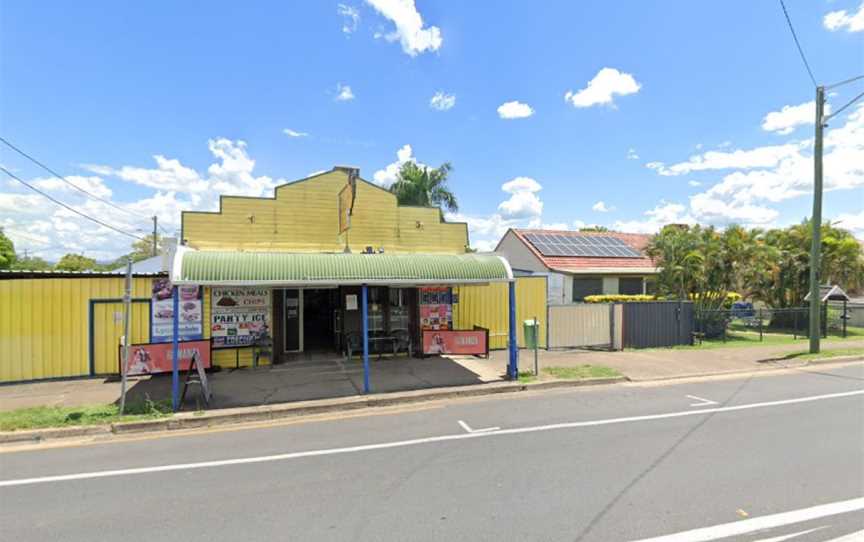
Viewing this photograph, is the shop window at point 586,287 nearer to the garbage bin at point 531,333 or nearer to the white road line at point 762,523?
the garbage bin at point 531,333

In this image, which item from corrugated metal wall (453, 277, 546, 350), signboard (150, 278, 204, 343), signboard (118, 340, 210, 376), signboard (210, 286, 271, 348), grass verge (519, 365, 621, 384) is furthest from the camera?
corrugated metal wall (453, 277, 546, 350)

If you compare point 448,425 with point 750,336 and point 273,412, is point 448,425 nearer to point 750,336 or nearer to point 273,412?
point 273,412

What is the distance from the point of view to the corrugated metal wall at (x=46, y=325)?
30.8ft

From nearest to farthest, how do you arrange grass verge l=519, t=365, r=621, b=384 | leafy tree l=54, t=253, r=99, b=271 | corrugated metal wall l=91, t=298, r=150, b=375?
grass verge l=519, t=365, r=621, b=384
corrugated metal wall l=91, t=298, r=150, b=375
leafy tree l=54, t=253, r=99, b=271

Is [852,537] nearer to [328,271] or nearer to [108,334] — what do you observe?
[328,271]

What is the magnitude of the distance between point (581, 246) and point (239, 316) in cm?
1888

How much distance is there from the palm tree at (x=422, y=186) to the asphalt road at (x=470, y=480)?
1950cm

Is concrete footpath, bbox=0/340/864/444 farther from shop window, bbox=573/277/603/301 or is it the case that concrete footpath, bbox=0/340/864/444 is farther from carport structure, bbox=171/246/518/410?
shop window, bbox=573/277/603/301

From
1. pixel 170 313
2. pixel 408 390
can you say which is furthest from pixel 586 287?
pixel 170 313

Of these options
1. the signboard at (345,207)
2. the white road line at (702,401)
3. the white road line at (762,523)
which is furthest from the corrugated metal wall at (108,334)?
the white road line at (702,401)

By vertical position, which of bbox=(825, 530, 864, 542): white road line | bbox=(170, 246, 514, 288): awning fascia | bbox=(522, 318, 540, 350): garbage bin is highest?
bbox=(170, 246, 514, 288): awning fascia

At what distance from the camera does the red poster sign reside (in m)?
11.8

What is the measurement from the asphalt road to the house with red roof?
13.2 meters

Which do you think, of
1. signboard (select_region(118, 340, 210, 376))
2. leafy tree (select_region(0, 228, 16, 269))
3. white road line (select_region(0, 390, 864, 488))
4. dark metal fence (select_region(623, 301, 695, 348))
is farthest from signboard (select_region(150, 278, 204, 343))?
leafy tree (select_region(0, 228, 16, 269))
